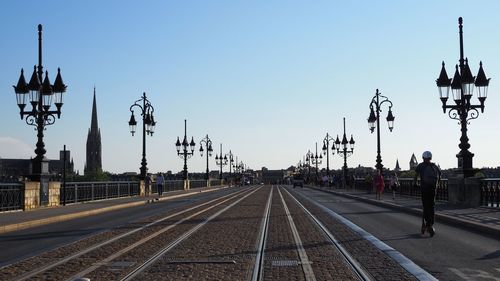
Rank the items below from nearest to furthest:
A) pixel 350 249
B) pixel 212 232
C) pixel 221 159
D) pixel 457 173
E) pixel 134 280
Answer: pixel 134 280, pixel 350 249, pixel 212 232, pixel 457 173, pixel 221 159

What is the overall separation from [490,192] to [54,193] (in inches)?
710

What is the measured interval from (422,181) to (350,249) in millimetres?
3326

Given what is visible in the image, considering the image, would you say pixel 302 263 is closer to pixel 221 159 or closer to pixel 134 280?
pixel 134 280

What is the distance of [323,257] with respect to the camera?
10.9 meters

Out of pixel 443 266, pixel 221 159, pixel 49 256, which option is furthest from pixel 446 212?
pixel 221 159

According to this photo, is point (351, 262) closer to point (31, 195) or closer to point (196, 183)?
point (31, 195)

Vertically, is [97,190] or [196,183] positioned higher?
[97,190]

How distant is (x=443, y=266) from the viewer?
31.7 ft

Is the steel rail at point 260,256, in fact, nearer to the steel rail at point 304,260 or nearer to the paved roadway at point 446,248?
the steel rail at point 304,260

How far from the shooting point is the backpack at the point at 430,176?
14203mm

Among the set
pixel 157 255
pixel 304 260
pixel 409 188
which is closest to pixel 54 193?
pixel 157 255

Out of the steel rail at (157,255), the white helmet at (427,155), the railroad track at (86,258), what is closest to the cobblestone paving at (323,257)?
the steel rail at (157,255)

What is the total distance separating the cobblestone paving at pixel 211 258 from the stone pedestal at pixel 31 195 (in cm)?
1078

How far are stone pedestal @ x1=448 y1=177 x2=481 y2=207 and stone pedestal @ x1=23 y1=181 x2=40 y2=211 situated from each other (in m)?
16.9
